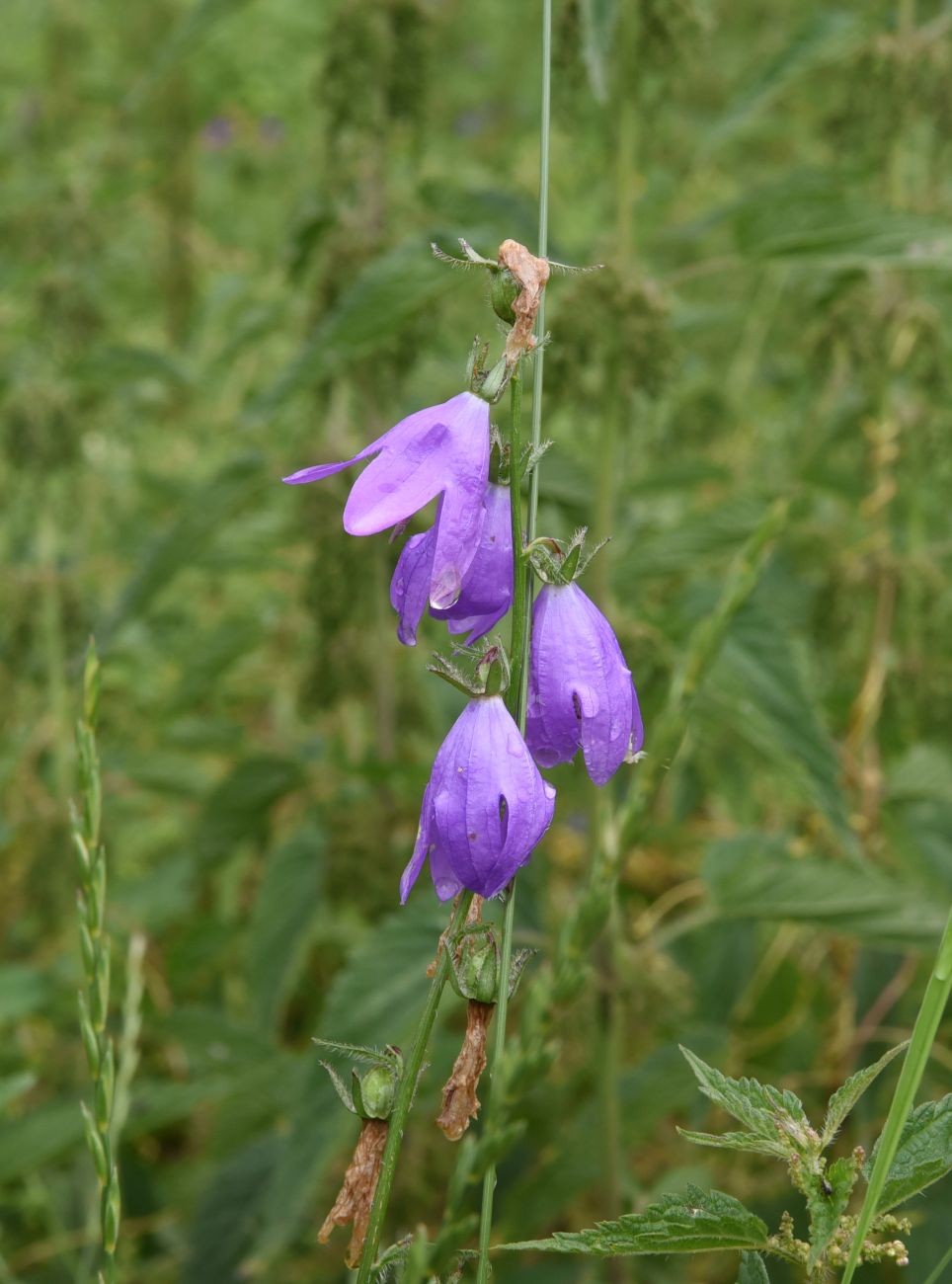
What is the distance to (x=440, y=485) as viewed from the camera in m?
0.77

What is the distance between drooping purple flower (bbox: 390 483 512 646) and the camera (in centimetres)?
81

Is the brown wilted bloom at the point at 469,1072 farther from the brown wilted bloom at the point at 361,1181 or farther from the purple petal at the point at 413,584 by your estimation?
the purple petal at the point at 413,584

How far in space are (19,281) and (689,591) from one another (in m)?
1.45

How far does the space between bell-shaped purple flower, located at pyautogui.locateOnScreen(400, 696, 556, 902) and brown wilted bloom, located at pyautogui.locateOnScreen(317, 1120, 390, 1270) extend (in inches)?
5.8

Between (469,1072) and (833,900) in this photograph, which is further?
(833,900)

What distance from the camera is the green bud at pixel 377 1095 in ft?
2.58

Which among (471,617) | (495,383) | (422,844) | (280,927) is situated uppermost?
(495,383)

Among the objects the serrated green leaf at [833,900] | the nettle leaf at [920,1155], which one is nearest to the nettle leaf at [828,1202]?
the nettle leaf at [920,1155]

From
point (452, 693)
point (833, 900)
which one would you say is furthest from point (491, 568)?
point (452, 693)

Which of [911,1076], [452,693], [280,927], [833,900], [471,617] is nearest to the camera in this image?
[911,1076]

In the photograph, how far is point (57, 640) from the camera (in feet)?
8.32

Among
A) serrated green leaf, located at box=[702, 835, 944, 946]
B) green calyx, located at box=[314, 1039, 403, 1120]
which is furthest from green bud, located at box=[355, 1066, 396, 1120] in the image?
serrated green leaf, located at box=[702, 835, 944, 946]

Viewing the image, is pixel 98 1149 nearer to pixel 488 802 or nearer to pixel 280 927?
pixel 488 802

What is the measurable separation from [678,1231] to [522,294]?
0.54 m
